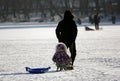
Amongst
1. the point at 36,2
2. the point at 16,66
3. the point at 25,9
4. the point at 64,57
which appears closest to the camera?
the point at 64,57

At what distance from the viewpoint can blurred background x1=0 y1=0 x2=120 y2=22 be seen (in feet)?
309

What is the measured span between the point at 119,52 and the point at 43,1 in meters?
89.0

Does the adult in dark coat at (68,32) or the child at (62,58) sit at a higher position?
the adult in dark coat at (68,32)

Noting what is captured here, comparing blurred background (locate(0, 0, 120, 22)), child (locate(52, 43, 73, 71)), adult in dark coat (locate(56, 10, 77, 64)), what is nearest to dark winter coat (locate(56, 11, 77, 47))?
adult in dark coat (locate(56, 10, 77, 64))

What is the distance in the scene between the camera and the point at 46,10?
103 meters

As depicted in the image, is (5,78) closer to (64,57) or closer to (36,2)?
(64,57)

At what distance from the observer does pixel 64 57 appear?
14.0m

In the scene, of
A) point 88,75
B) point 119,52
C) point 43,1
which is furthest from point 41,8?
point 88,75

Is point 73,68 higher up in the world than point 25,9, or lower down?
higher up

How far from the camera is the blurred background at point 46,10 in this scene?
9426 cm

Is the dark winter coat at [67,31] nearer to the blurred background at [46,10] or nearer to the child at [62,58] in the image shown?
the child at [62,58]

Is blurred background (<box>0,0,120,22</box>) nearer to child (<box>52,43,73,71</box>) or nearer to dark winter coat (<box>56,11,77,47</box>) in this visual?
dark winter coat (<box>56,11,77,47</box>)

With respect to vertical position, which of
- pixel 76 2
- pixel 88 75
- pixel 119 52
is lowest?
pixel 76 2

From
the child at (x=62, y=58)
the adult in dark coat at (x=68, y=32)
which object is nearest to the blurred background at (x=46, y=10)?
the adult in dark coat at (x=68, y=32)
